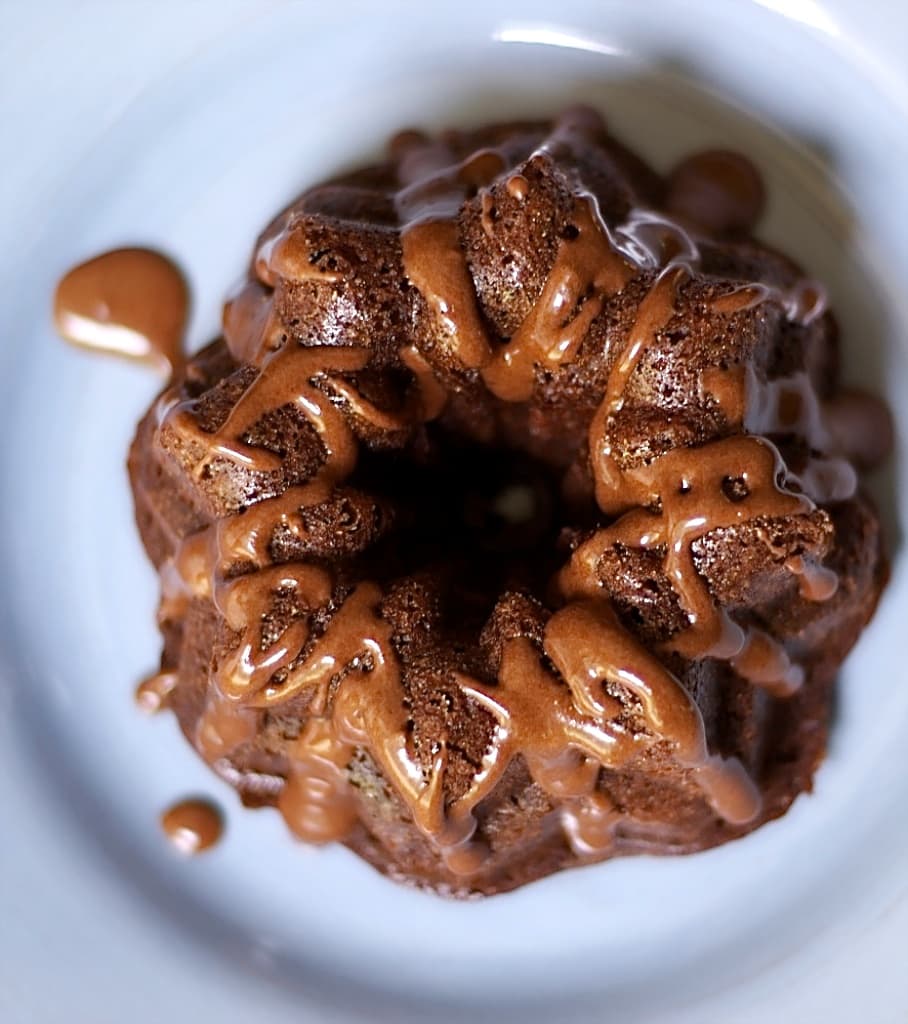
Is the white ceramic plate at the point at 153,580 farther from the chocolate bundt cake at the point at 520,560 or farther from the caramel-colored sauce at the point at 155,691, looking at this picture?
the chocolate bundt cake at the point at 520,560

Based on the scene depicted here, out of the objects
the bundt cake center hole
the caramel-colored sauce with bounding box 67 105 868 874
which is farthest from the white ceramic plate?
the bundt cake center hole

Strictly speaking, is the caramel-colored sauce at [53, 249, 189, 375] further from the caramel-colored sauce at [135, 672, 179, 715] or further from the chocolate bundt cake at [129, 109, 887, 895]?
the caramel-colored sauce at [135, 672, 179, 715]

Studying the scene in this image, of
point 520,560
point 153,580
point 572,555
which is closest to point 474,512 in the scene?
point 520,560

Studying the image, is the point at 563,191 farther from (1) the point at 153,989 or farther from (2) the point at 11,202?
(1) the point at 153,989

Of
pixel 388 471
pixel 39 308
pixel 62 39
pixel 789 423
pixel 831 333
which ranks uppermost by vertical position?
pixel 831 333

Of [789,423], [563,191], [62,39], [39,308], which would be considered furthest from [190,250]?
[789,423]

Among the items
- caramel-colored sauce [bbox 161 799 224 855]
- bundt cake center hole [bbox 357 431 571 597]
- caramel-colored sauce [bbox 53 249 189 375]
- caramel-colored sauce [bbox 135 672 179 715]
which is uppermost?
bundt cake center hole [bbox 357 431 571 597]

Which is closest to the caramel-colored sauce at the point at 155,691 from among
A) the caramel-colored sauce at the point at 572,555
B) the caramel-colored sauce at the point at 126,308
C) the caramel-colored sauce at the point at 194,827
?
the caramel-colored sauce at the point at 194,827
